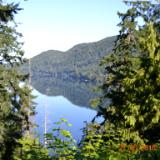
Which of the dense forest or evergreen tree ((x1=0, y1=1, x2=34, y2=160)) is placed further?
evergreen tree ((x1=0, y1=1, x2=34, y2=160))

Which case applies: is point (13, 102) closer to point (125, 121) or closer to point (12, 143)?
point (12, 143)

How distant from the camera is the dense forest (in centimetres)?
581

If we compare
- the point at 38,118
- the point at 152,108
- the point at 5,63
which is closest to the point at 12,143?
the point at 5,63

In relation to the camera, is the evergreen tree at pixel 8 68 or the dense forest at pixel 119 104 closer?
the dense forest at pixel 119 104

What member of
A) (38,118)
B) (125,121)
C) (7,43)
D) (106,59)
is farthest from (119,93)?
(38,118)

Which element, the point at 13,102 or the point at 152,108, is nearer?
the point at 152,108

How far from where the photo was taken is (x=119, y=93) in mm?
21141

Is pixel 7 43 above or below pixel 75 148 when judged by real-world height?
above

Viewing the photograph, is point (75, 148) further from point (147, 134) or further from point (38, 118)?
point (38, 118)

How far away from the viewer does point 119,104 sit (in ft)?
67.0

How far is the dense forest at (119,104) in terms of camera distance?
5812 mm

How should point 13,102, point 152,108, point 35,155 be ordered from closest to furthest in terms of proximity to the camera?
point 35,155
point 152,108
point 13,102

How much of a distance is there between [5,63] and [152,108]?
34.1ft

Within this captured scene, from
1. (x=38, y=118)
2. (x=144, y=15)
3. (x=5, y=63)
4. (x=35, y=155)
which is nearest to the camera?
(x=35, y=155)
